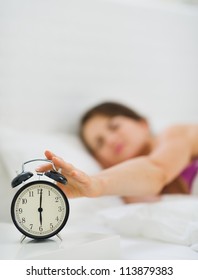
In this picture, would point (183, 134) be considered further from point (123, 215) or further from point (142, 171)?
point (123, 215)

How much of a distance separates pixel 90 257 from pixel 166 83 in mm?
1393

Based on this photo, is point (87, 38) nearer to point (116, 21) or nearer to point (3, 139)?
point (116, 21)

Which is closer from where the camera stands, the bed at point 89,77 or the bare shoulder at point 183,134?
the bed at point 89,77

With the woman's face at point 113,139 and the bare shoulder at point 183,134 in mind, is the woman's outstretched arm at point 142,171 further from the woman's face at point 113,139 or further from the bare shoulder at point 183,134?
the woman's face at point 113,139

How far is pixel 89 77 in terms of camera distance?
2.07 meters

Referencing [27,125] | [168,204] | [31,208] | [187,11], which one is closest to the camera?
[31,208]

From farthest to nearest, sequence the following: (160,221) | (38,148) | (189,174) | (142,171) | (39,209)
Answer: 1. (189,174)
2. (38,148)
3. (142,171)
4. (160,221)
5. (39,209)

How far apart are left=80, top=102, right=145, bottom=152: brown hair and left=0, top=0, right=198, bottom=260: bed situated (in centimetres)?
5

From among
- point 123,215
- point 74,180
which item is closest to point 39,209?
point 74,180

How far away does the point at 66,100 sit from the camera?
6.57 ft

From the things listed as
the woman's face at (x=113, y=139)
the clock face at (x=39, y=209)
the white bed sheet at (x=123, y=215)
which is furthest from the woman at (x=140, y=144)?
the clock face at (x=39, y=209)

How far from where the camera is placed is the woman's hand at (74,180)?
108 centimetres

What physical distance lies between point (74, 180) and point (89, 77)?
1.03 meters
